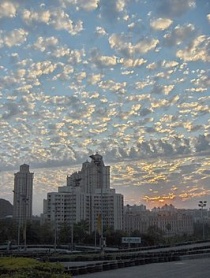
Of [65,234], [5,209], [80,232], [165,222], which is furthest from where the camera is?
[5,209]

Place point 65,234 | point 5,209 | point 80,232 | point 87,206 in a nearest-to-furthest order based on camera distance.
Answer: point 80,232 < point 65,234 < point 87,206 < point 5,209

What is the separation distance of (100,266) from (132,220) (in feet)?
304

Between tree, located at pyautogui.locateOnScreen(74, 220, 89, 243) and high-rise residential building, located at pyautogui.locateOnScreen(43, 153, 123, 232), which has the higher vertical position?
high-rise residential building, located at pyautogui.locateOnScreen(43, 153, 123, 232)

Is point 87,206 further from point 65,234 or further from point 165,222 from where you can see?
point 165,222

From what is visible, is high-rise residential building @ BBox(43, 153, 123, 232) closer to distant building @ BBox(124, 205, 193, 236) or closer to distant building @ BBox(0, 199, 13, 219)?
distant building @ BBox(124, 205, 193, 236)

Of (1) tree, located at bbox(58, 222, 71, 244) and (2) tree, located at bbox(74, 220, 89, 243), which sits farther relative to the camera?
(1) tree, located at bbox(58, 222, 71, 244)

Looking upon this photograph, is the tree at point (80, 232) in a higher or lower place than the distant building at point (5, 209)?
lower

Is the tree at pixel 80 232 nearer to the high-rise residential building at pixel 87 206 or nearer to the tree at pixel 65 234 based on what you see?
the tree at pixel 65 234

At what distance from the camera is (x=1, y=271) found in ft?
49.7

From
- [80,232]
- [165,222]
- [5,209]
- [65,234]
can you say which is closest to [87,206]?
[65,234]

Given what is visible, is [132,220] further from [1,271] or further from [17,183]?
[1,271]

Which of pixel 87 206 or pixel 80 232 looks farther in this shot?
pixel 87 206

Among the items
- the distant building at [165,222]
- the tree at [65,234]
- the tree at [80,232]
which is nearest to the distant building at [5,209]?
the distant building at [165,222]

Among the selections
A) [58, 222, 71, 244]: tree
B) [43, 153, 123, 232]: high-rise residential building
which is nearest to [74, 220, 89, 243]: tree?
[58, 222, 71, 244]: tree
